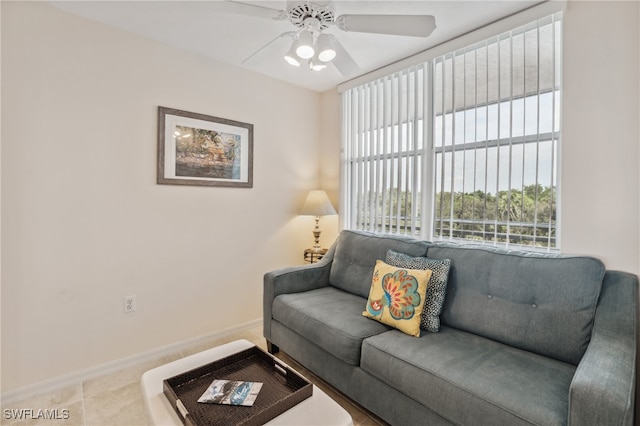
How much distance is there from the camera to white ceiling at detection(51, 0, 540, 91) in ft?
6.29

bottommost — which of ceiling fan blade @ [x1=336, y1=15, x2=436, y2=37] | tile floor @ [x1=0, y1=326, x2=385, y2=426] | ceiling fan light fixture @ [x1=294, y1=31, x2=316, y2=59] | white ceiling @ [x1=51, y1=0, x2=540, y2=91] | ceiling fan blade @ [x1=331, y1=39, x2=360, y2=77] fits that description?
tile floor @ [x1=0, y1=326, x2=385, y2=426]

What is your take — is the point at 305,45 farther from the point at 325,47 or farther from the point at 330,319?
the point at 330,319

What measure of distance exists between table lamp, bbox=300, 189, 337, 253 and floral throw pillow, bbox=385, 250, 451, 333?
1.20m

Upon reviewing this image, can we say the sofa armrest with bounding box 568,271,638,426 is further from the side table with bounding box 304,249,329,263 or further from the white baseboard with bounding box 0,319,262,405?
the white baseboard with bounding box 0,319,262,405

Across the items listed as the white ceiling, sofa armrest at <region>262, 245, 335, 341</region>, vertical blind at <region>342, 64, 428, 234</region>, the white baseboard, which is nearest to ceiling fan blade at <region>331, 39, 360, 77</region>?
the white ceiling

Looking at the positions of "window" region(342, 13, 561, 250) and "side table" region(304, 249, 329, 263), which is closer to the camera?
"window" region(342, 13, 561, 250)

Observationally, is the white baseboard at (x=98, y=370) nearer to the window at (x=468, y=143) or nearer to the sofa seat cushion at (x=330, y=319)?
the sofa seat cushion at (x=330, y=319)

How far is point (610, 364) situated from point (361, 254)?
156 cm

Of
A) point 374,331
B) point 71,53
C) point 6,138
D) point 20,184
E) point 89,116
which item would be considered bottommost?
point 374,331

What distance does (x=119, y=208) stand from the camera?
2234 millimetres

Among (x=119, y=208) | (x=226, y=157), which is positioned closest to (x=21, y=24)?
(x=119, y=208)

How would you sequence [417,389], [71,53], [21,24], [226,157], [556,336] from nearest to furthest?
[417,389], [556,336], [21,24], [71,53], [226,157]

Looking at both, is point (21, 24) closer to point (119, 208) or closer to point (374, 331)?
point (119, 208)

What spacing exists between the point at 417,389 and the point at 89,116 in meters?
2.56
